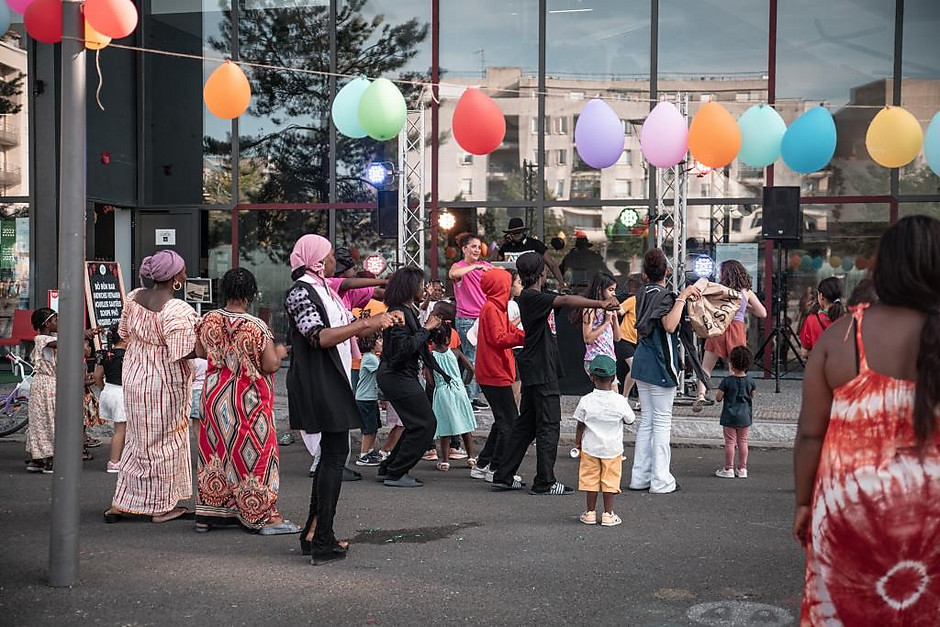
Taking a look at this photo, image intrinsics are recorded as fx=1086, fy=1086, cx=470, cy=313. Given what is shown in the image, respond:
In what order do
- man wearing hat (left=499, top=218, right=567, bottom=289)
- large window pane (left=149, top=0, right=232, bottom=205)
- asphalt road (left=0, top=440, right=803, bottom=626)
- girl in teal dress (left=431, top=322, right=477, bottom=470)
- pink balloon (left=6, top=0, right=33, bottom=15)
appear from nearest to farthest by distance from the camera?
asphalt road (left=0, top=440, right=803, bottom=626) → pink balloon (left=6, top=0, right=33, bottom=15) → girl in teal dress (left=431, top=322, right=477, bottom=470) → man wearing hat (left=499, top=218, right=567, bottom=289) → large window pane (left=149, top=0, right=232, bottom=205)

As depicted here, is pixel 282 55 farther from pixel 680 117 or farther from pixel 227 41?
pixel 680 117

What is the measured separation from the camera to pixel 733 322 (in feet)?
43.9

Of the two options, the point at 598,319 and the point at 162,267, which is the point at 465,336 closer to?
the point at 598,319

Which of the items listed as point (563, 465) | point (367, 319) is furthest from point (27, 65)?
point (367, 319)

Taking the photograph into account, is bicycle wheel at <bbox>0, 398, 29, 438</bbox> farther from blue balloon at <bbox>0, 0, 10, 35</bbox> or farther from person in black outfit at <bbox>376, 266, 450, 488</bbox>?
person in black outfit at <bbox>376, 266, 450, 488</bbox>

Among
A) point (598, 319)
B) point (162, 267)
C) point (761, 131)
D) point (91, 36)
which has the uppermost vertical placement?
point (761, 131)

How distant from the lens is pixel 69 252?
5773 mm

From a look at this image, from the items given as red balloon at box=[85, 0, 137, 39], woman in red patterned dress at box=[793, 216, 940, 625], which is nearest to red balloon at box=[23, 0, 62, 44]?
red balloon at box=[85, 0, 137, 39]

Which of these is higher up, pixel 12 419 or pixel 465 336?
pixel 465 336

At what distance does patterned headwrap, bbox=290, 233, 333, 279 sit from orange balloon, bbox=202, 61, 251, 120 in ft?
17.6

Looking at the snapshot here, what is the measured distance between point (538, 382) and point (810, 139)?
549cm

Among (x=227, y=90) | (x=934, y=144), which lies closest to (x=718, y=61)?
(x=934, y=144)

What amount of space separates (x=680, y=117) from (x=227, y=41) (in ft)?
30.0

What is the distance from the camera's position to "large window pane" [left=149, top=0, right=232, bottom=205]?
18391 mm
